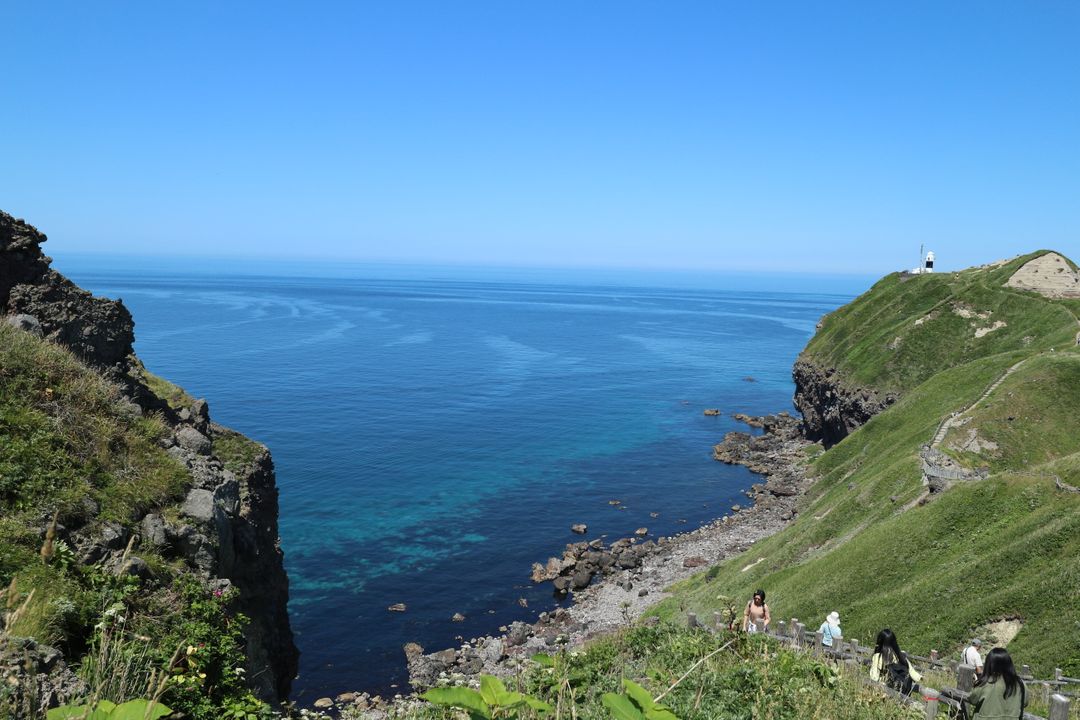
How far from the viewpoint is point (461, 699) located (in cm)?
508

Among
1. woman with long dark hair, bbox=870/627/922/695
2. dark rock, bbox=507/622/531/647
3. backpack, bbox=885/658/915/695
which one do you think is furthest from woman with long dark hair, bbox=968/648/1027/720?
dark rock, bbox=507/622/531/647

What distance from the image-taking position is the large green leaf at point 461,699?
4941 mm

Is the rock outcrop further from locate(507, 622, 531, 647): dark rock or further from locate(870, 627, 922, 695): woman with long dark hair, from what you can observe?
locate(507, 622, 531, 647): dark rock

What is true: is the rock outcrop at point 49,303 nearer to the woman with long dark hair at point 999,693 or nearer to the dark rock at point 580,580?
the woman with long dark hair at point 999,693

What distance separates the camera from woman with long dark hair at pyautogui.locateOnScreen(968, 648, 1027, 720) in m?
11.2

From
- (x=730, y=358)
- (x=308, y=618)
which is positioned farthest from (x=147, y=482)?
(x=730, y=358)

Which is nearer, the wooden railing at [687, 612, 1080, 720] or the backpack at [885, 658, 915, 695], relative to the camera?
the wooden railing at [687, 612, 1080, 720]

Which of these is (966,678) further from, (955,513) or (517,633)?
(517,633)

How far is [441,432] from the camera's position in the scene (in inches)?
3674

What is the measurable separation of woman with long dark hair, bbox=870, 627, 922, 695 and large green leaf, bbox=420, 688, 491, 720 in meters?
10.8

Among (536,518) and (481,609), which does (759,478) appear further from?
(481,609)

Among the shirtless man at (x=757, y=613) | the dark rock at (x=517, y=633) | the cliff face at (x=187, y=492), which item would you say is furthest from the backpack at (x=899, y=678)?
the dark rock at (x=517, y=633)

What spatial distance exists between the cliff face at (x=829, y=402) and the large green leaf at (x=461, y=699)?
7770 cm

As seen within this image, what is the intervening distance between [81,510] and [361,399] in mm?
94785
